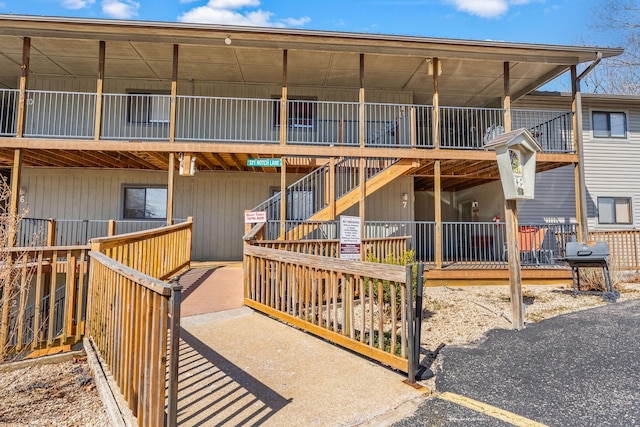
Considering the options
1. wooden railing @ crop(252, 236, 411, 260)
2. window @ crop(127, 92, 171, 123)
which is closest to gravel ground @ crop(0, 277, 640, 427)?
wooden railing @ crop(252, 236, 411, 260)

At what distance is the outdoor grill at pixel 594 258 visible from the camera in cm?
724

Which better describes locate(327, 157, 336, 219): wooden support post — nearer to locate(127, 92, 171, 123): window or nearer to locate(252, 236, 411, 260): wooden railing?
locate(252, 236, 411, 260): wooden railing

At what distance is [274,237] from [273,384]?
7488mm

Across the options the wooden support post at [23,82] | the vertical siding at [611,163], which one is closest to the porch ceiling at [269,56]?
the wooden support post at [23,82]

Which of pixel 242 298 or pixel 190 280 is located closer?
pixel 242 298

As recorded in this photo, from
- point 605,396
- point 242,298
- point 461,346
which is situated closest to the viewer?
point 605,396

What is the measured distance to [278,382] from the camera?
346 centimetres

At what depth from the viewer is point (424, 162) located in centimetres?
1096

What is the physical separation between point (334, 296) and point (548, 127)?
12356 mm

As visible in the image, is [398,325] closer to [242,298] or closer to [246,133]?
[242,298]

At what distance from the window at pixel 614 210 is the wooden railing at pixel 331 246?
1005 centimetres

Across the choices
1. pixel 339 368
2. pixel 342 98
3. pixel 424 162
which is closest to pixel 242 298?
pixel 339 368

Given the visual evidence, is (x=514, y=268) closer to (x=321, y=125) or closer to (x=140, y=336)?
(x=140, y=336)

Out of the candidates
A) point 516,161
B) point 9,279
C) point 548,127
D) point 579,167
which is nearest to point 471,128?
point 548,127
